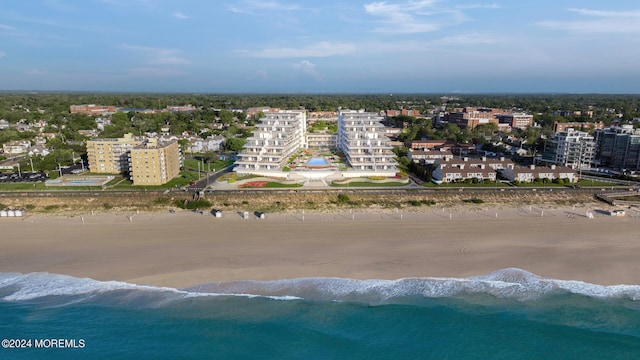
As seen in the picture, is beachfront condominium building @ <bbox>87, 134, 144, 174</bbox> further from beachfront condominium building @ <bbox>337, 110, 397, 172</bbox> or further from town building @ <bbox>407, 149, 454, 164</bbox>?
town building @ <bbox>407, 149, 454, 164</bbox>

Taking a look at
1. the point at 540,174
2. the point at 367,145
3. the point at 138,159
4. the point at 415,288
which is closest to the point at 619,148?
the point at 540,174

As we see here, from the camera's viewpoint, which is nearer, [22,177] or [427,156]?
[22,177]

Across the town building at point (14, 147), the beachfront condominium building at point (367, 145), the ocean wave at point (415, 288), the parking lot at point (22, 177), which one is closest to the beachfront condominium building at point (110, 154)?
the parking lot at point (22, 177)

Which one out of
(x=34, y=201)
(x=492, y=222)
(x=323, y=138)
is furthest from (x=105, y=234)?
(x=323, y=138)

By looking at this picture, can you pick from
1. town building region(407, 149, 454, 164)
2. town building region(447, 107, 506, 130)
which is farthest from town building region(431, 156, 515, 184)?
town building region(447, 107, 506, 130)

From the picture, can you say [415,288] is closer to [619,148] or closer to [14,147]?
[619,148]


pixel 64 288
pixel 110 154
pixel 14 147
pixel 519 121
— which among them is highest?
pixel 519 121
